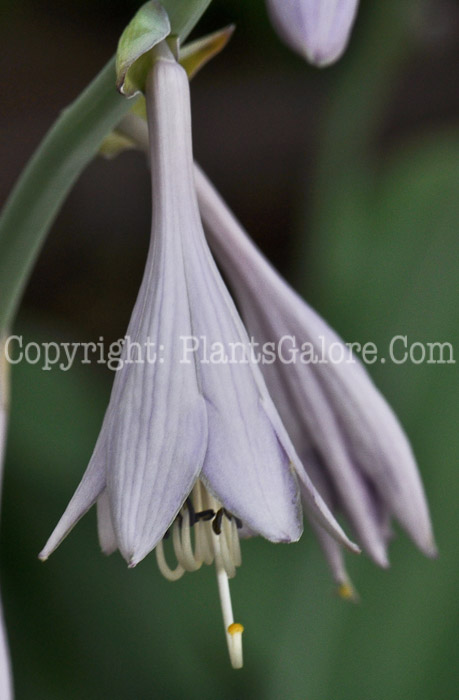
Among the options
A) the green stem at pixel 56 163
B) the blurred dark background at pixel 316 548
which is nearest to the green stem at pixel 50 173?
the green stem at pixel 56 163

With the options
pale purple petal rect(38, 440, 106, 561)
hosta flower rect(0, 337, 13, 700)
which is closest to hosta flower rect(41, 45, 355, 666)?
pale purple petal rect(38, 440, 106, 561)

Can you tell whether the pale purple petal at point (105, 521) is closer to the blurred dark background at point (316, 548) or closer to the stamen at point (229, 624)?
the stamen at point (229, 624)

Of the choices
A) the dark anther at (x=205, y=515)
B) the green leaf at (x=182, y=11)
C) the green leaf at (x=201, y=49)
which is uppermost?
the green leaf at (x=201, y=49)

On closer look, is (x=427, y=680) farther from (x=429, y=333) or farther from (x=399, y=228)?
(x=399, y=228)

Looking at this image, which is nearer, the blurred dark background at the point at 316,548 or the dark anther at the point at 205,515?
the dark anther at the point at 205,515

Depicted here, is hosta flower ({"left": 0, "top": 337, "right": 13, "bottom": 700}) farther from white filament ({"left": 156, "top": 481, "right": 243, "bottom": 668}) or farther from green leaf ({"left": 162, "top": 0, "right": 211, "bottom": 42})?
green leaf ({"left": 162, "top": 0, "right": 211, "bottom": 42})

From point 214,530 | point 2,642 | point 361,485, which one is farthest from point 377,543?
point 2,642
